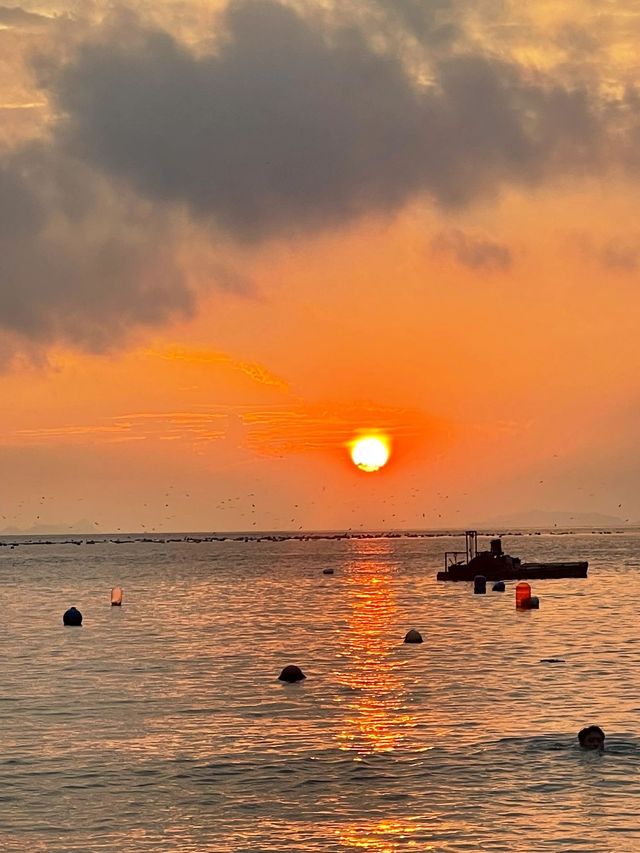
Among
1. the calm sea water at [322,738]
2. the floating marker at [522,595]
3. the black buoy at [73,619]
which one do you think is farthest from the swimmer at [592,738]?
the floating marker at [522,595]

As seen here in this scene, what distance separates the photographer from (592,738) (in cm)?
3434

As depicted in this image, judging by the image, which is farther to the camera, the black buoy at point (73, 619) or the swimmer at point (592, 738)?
the black buoy at point (73, 619)

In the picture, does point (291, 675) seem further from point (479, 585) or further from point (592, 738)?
point (479, 585)

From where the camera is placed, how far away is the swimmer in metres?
34.3

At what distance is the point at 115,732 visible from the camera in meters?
A: 39.7

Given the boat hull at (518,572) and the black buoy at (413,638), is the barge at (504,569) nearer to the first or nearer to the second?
the boat hull at (518,572)

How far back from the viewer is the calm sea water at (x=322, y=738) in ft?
88.4

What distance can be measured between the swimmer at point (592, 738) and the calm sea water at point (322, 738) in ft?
1.85

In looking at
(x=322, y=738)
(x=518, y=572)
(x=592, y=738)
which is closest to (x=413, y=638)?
(x=322, y=738)

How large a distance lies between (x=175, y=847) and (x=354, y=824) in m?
4.10

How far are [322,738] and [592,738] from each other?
326 inches

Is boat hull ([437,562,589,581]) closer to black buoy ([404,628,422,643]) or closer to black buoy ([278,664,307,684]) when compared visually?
black buoy ([404,628,422,643])

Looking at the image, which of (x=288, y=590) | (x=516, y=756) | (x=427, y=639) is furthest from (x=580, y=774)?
(x=288, y=590)

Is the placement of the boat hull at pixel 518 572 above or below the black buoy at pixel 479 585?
above
